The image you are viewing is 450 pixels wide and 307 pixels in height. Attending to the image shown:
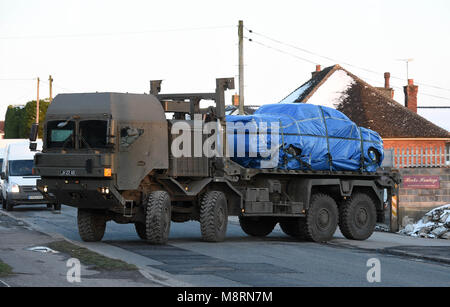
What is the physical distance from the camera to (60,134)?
63.5 feet

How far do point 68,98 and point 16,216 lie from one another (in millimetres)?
11538

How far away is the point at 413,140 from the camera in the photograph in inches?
2275

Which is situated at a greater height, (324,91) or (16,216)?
(324,91)

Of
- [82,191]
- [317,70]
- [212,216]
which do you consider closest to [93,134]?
[82,191]

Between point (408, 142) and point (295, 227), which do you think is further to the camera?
point (408, 142)

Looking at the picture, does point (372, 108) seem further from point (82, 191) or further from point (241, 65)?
point (82, 191)

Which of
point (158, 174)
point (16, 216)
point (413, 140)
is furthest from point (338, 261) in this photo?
point (413, 140)

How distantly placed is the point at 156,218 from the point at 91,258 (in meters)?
3.66

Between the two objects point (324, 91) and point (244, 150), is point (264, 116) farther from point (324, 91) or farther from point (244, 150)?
point (324, 91)

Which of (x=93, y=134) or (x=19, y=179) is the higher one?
(x=93, y=134)

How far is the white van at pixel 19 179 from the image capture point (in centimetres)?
3353

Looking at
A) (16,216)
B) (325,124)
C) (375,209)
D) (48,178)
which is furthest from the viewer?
(16,216)

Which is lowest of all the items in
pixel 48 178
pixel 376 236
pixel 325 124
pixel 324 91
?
pixel 376 236

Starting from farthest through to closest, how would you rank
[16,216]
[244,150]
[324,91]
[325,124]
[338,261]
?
[324,91], [16,216], [325,124], [244,150], [338,261]
